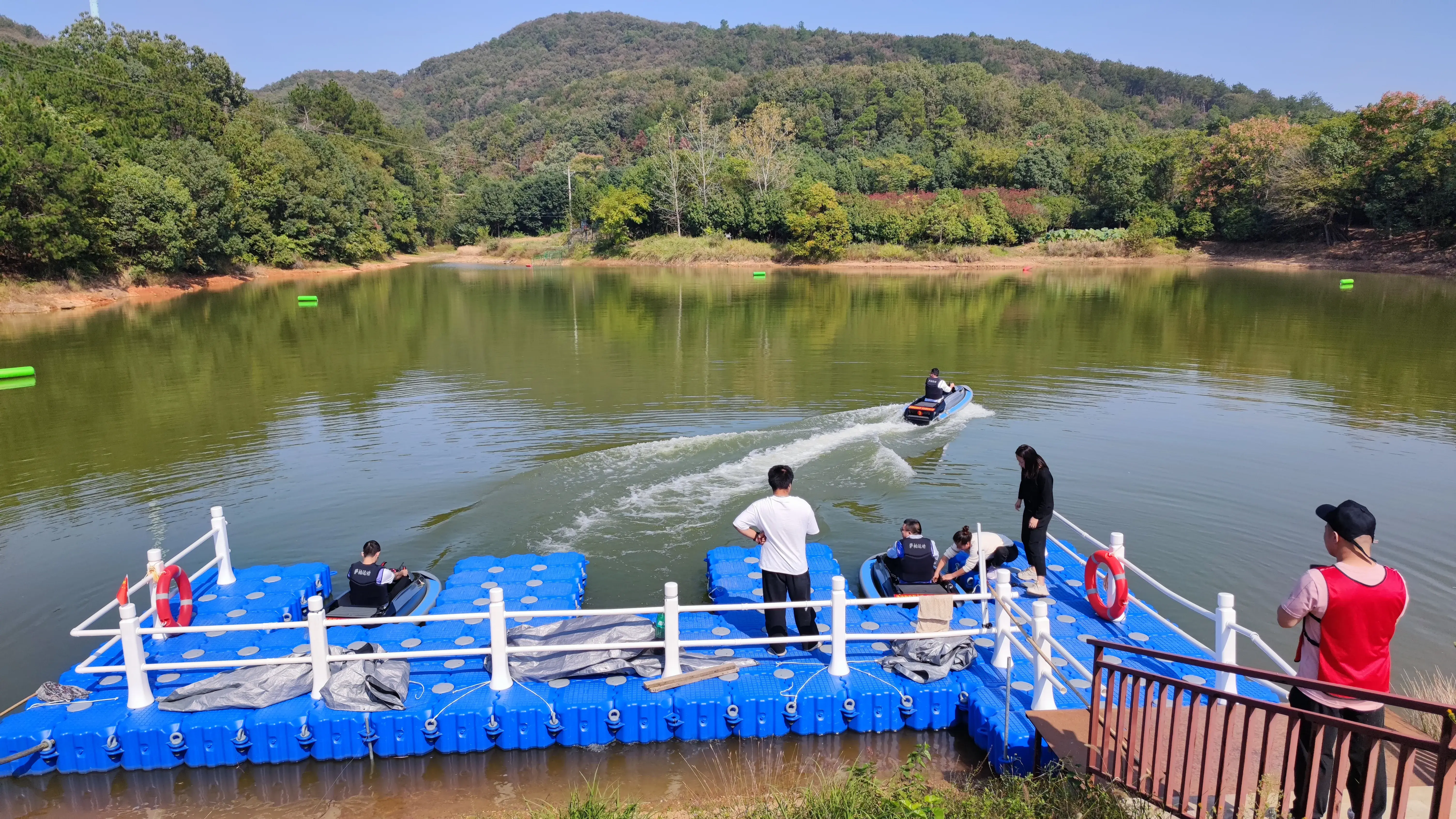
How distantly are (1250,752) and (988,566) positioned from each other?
473cm

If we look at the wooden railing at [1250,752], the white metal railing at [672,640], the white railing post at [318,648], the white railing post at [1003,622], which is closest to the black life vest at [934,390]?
the white metal railing at [672,640]

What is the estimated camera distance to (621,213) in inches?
3533

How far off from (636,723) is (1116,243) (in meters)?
82.0

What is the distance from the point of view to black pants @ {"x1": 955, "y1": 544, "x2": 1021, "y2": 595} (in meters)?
10.6

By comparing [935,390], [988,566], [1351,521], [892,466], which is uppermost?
[1351,521]

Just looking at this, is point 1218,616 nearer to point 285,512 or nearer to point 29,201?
point 285,512

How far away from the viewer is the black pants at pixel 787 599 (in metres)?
8.82

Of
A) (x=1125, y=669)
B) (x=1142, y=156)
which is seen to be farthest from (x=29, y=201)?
(x=1142, y=156)

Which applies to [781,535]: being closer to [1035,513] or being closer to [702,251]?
[1035,513]

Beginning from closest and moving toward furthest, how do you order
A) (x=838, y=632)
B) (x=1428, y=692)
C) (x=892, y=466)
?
(x=838, y=632), (x=1428, y=692), (x=892, y=466)

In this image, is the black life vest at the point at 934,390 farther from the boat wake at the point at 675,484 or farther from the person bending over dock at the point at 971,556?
the person bending over dock at the point at 971,556

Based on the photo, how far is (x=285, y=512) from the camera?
50.4 feet

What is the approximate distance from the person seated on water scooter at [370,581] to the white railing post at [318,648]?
160cm

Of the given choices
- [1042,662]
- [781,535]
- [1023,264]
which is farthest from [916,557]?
[1023,264]
